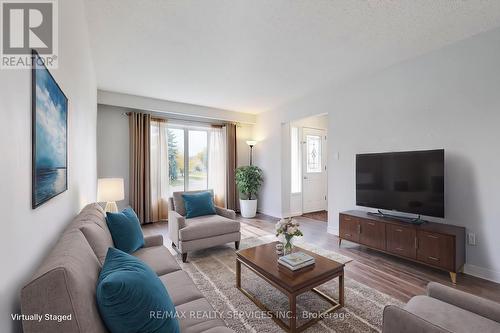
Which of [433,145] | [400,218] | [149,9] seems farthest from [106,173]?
[433,145]

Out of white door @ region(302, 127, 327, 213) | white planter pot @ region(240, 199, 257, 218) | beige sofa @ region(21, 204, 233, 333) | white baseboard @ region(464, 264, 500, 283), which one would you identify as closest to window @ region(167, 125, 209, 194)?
white planter pot @ region(240, 199, 257, 218)

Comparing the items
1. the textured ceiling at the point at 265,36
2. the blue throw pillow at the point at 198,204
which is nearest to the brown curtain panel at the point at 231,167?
the textured ceiling at the point at 265,36

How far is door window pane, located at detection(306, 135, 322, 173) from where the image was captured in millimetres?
5984

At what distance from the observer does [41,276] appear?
0.72 metres

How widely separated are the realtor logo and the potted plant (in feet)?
14.5

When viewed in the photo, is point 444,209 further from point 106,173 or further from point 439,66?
point 106,173

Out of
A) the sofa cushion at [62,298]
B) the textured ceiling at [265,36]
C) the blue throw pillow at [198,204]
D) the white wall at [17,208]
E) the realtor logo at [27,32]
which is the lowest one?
the blue throw pillow at [198,204]

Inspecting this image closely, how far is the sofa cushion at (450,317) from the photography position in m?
1.12

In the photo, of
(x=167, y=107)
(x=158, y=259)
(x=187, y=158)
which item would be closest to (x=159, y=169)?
(x=187, y=158)

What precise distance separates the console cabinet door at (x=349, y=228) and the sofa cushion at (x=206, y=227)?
1.60m

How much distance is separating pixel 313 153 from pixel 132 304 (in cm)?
571

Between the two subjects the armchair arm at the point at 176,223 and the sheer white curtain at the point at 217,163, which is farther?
the sheer white curtain at the point at 217,163

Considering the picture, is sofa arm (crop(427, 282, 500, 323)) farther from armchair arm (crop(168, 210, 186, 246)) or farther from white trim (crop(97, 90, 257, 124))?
white trim (crop(97, 90, 257, 124))

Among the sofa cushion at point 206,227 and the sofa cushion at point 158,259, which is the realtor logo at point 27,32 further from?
the sofa cushion at point 206,227
